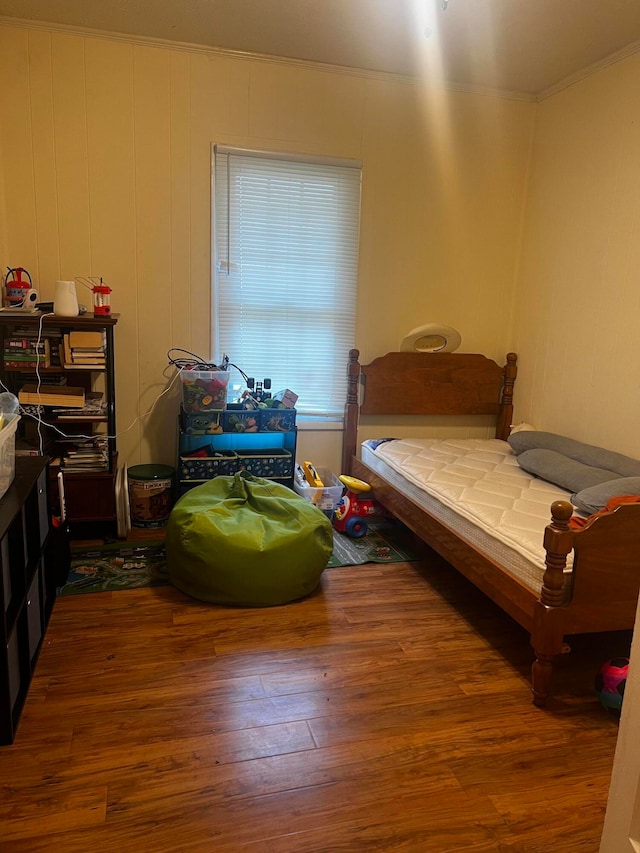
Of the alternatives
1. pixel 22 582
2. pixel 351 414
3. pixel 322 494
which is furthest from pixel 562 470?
pixel 22 582

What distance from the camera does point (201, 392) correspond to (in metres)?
3.27

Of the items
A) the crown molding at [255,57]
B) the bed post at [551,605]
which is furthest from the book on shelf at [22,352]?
the bed post at [551,605]

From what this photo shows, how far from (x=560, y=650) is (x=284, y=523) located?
122cm

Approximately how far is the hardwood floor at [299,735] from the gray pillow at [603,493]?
55 cm

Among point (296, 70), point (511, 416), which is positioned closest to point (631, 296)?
point (511, 416)

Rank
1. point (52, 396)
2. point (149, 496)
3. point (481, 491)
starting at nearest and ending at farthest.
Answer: point (481, 491)
point (52, 396)
point (149, 496)

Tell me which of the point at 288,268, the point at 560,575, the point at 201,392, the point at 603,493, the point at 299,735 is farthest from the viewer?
the point at 288,268

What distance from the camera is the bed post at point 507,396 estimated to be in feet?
13.0

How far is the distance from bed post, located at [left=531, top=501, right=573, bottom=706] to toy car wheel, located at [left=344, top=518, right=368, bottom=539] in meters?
1.47

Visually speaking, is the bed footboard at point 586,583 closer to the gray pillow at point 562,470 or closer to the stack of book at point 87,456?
the gray pillow at point 562,470

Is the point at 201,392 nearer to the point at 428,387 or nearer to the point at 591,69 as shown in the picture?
the point at 428,387

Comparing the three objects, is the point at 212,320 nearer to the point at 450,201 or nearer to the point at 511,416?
the point at 450,201

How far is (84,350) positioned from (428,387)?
2.07 metres

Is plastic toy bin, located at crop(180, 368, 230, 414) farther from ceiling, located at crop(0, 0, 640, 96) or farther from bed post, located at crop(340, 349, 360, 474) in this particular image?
ceiling, located at crop(0, 0, 640, 96)
